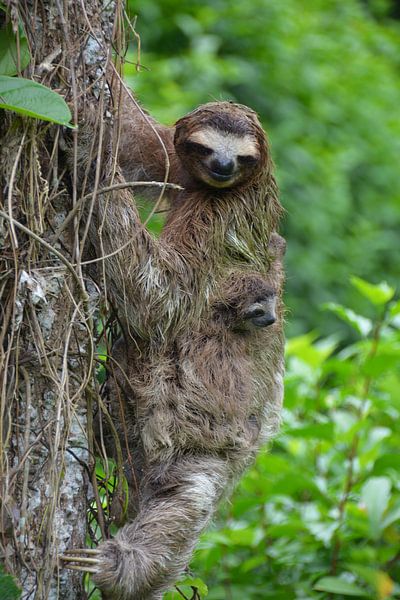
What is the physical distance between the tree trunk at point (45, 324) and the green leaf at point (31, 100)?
18 centimetres

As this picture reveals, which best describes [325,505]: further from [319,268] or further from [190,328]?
[319,268]

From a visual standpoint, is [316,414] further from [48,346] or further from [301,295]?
[301,295]

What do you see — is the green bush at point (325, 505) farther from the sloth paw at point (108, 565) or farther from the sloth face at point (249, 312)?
the sloth paw at point (108, 565)

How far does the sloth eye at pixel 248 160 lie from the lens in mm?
4520

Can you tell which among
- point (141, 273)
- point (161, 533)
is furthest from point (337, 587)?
point (141, 273)

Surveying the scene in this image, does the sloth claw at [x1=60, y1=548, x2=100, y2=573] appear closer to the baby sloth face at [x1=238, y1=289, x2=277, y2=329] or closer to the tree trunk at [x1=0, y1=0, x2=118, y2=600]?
the tree trunk at [x1=0, y1=0, x2=118, y2=600]

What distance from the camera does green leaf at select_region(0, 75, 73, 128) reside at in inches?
129

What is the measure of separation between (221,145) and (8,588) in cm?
240

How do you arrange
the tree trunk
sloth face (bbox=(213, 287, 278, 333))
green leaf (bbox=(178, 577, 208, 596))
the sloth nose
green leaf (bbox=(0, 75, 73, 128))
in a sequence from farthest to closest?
the sloth nose
sloth face (bbox=(213, 287, 278, 333))
green leaf (bbox=(178, 577, 208, 596))
the tree trunk
green leaf (bbox=(0, 75, 73, 128))

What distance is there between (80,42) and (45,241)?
0.86m

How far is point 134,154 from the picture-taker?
4652 mm

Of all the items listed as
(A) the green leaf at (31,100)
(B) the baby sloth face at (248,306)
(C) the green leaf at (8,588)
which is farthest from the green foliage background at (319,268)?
(C) the green leaf at (8,588)

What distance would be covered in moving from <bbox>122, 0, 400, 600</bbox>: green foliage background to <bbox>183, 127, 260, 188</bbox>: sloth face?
478mm

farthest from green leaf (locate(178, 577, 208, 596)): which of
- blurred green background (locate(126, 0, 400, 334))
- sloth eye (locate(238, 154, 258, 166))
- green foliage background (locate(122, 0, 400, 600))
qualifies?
blurred green background (locate(126, 0, 400, 334))
